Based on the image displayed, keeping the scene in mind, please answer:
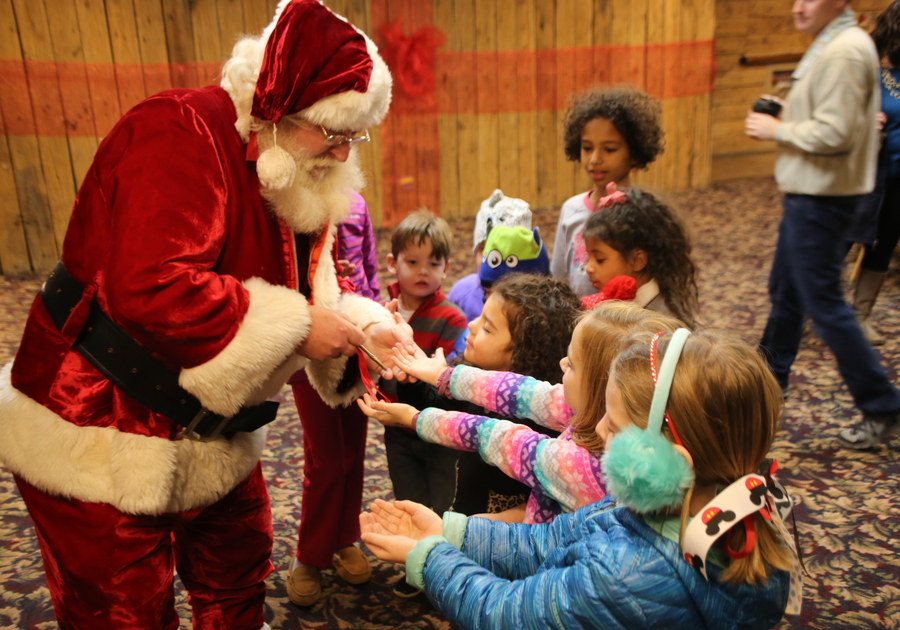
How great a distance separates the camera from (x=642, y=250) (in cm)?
253

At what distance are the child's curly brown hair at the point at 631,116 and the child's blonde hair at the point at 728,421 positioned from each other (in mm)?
A: 2008

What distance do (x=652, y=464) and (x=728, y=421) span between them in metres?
0.15

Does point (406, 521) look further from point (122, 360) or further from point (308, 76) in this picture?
point (308, 76)

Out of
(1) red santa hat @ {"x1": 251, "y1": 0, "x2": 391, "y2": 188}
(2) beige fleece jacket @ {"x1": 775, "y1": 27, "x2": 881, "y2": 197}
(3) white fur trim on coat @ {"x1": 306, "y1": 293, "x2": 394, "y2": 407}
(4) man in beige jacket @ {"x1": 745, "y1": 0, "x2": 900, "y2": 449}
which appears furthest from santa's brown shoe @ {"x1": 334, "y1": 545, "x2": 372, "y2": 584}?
(2) beige fleece jacket @ {"x1": 775, "y1": 27, "x2": 881, "y2": 197}

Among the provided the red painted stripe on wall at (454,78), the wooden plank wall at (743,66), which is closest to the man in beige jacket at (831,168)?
the red painted stripe on wall at (454,78)

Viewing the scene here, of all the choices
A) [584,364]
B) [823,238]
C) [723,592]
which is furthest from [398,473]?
[823,238]

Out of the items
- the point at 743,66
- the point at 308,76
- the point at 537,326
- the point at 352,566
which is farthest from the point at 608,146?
the point at 743,66

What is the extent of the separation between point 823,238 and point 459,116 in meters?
4.90

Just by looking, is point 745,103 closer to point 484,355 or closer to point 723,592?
point 484,355

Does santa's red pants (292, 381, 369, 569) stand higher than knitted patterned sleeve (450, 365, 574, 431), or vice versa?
knitted patterned sleeve (450, 365, 574, 431)

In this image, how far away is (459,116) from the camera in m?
7.43

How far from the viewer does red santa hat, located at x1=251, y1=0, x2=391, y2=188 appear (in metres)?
1.66

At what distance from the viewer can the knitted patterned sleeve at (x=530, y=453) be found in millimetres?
1576

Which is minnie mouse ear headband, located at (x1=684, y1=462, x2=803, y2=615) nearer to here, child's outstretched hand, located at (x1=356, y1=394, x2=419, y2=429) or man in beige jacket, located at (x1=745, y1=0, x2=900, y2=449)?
child's outstretched hand, located at (x1=356, y1=394, x2=419, y2=429)
